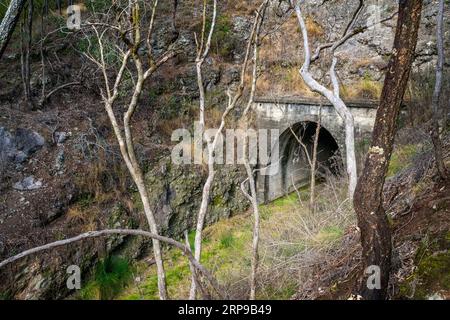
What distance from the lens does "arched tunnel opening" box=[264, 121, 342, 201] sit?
12.2m

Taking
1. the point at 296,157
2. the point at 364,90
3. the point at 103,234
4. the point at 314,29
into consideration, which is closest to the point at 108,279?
the point at 103,234

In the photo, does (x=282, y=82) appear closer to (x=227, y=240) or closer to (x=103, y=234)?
(x=227, y=240)

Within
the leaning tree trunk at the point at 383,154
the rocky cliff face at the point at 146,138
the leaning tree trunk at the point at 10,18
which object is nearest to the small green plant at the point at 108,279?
the rocky cliff face at the point at 146,138

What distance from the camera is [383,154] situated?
3.42 m

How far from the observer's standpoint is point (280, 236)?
744cm

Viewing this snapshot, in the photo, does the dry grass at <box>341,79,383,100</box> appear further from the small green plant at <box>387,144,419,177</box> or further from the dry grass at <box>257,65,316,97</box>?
the small green plant at <box>387,144,419,177</box>

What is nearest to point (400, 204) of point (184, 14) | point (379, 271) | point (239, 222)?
point (379, 271)

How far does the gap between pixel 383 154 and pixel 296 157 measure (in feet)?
32.9

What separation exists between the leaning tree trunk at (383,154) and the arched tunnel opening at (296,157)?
8.17 meters

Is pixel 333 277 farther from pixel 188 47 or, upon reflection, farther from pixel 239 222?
pixel 188 47

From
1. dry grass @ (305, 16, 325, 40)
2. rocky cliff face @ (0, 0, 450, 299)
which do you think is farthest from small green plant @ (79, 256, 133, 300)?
dry grass @ (305, 16, 325, 40)

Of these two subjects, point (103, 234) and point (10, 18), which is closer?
point (103, 234)

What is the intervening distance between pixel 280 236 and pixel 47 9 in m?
11.1

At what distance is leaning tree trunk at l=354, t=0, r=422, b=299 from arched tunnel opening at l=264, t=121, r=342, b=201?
817cm
